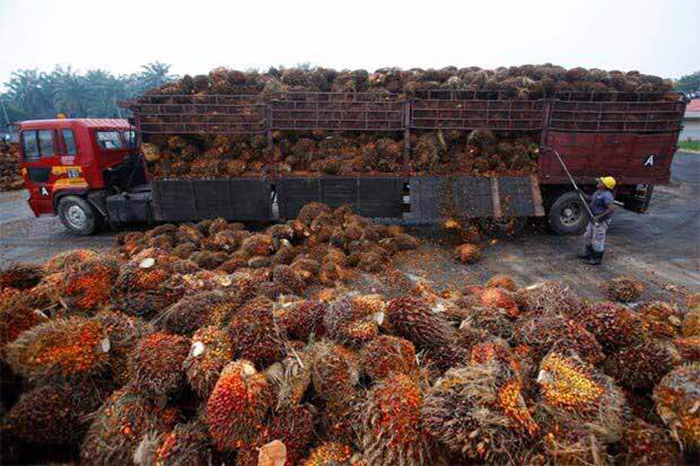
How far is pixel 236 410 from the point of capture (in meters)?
1.89

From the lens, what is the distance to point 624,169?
301 inches

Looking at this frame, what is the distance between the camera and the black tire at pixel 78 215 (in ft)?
27.5

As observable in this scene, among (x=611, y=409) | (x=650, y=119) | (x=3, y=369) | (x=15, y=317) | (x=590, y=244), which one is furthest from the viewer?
(x=650, y=119)

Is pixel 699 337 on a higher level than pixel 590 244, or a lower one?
higher

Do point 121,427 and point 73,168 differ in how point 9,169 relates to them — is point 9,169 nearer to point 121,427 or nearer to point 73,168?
point 73,168

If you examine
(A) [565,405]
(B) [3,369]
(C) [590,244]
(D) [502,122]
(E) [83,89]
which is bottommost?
(C) [590,244]

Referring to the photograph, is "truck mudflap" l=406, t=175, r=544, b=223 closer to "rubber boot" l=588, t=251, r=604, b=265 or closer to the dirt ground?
the dirt ground

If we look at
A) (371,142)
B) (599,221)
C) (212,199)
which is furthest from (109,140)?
(599,221)

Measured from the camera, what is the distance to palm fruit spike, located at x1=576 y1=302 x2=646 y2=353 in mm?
2377

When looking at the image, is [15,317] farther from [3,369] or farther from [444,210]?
[444,210]

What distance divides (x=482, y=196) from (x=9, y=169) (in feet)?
69.5

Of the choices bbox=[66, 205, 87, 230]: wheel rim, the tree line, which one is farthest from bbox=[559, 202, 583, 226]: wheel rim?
the tree line

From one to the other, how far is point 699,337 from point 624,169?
6.39 m

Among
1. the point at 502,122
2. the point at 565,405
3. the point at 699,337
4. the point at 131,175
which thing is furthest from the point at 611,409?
the point at 131,175
